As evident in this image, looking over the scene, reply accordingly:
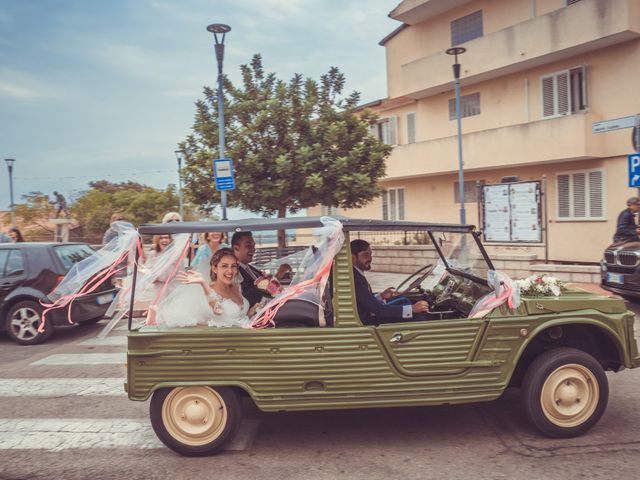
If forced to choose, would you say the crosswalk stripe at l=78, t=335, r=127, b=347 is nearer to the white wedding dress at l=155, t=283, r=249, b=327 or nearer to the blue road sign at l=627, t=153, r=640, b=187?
the white wedding dress at l=155, t=283, r=249, b=327

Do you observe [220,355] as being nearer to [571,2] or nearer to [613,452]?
[613,452]

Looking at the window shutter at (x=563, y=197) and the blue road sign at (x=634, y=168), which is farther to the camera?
the window shutter at (x=563, y=197)

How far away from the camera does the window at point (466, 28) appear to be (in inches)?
818

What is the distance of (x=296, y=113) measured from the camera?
15445 mm

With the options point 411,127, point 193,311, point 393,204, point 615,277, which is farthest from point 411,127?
point 193,311

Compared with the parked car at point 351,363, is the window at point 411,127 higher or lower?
higher

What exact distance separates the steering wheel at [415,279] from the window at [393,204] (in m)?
18.9

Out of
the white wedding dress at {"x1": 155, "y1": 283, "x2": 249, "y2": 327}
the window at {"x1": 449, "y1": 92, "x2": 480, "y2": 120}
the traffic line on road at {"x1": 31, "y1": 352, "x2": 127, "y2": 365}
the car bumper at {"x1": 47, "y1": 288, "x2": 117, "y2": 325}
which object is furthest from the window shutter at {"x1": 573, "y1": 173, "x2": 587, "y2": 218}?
the white wedding dress at {"x1": 155, "y1": 283, "x2": 249, "y2": 327}

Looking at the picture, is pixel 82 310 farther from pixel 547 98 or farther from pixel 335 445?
pixel 547 98

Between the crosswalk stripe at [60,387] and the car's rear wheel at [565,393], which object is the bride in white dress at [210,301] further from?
the car's rear wheel at [565,393]

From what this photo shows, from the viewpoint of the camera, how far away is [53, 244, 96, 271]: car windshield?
9260mm

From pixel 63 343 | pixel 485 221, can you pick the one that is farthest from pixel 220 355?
pixel 485 221

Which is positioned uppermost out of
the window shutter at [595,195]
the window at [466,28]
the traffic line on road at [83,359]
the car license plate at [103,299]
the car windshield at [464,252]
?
the window at [466,28]

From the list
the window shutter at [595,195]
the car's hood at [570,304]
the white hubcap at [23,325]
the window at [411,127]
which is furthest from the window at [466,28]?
the car's hood at [570,304]
